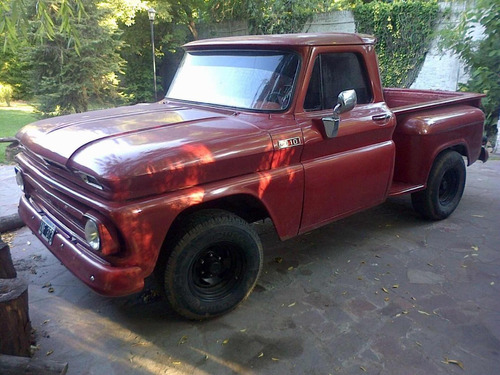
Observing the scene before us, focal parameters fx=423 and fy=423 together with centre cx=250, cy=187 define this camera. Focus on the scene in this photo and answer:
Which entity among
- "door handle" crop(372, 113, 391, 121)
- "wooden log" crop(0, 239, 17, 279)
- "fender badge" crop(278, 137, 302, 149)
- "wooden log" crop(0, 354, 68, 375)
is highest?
"door handle" crop(372, 113, 391, 121)

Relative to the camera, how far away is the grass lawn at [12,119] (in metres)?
10.3

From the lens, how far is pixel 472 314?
312 cm

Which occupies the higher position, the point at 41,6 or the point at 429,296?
the point at 41,6

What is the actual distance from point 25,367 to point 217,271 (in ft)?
4.44

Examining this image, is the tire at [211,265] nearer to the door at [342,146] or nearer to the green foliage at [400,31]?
the door at [342,146]

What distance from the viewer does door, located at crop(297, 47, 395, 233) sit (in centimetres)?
339

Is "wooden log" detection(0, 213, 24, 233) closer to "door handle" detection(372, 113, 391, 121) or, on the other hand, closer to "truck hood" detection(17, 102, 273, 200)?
"truck hood" detection(17, 102, 273, 200)

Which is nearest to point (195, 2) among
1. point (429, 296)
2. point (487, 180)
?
point (487, 180)

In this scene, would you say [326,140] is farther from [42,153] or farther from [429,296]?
[42,153]

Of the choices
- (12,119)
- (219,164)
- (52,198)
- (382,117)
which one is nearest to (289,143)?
(219,164)

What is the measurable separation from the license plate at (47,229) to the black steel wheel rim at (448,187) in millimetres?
4039

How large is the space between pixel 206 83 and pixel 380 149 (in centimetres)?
171

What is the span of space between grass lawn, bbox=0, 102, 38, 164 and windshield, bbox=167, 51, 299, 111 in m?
5.28

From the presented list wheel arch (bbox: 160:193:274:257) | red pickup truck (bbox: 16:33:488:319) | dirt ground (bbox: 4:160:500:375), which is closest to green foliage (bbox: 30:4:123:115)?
dirt ground (bbox: 4:160:500:375)
